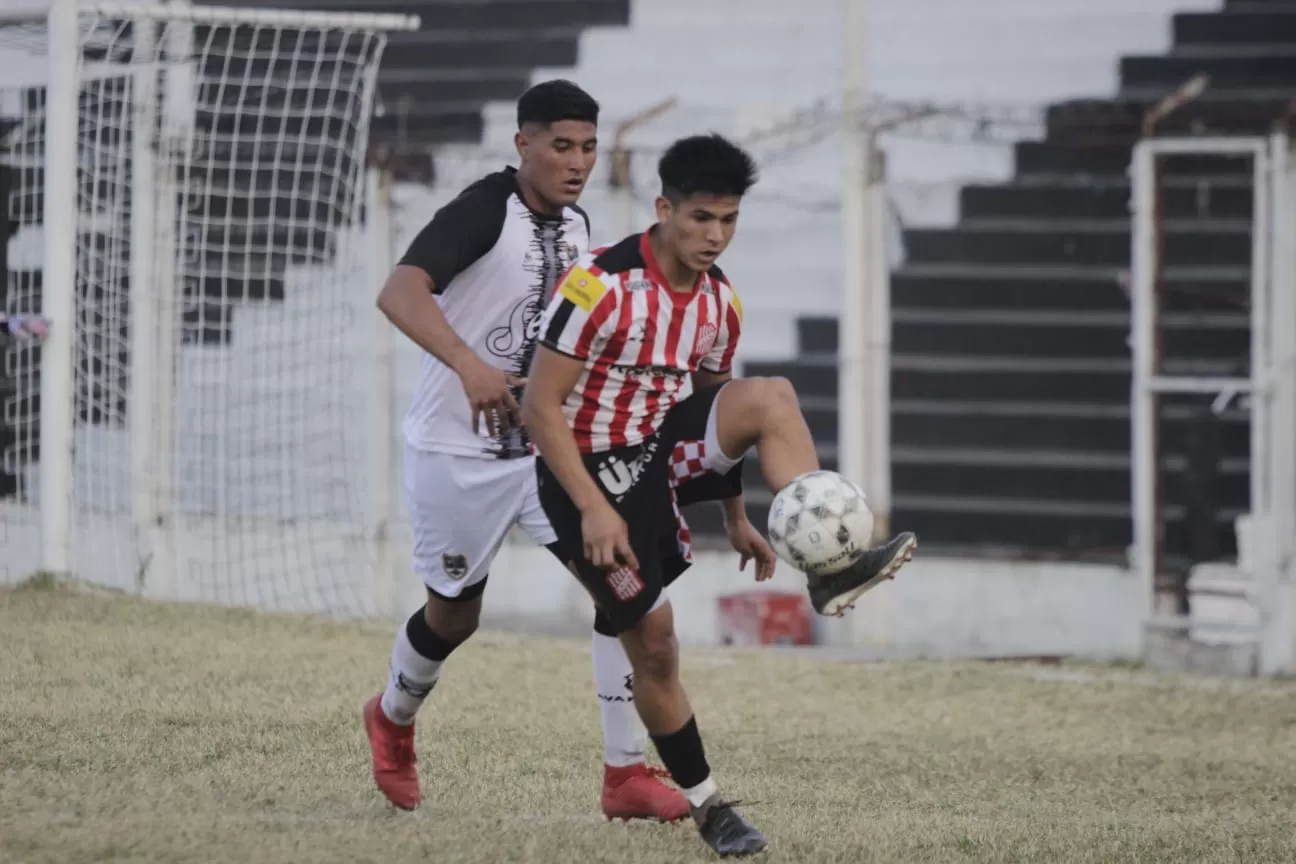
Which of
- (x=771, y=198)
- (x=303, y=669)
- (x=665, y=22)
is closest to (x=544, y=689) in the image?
(x=303, y=669)

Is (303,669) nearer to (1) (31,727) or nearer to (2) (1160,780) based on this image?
(1) (31,727)

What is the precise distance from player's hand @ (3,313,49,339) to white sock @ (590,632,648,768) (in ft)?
16.0

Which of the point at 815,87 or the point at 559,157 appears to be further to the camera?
the point at 815,87

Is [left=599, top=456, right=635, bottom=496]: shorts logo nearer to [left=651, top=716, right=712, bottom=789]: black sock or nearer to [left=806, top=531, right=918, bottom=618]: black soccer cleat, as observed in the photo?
[left=806, top=531, right=918, bottom=618]: black soccer cleat

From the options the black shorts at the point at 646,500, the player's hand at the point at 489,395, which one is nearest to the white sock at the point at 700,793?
the black shorts at the point at 646,500

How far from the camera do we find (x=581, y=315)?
4.96 meters

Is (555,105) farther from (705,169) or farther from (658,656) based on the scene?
(658,656)

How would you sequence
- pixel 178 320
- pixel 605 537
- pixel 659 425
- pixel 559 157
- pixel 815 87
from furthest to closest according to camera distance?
pixel 815 87, pixel 178 320, pixel 559 157, pixel 659 425, pixel 605 537

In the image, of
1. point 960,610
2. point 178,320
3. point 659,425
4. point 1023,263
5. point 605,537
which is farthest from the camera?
point 1023,263

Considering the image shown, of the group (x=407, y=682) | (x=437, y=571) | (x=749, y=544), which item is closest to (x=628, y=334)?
(x=749, y=544)

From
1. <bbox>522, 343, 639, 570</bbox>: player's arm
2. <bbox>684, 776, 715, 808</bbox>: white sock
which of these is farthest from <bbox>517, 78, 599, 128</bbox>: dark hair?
<bbox>684, 776, 715, 808</bbox>: white sock

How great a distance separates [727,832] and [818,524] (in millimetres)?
761

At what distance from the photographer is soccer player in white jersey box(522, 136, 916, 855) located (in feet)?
16.3

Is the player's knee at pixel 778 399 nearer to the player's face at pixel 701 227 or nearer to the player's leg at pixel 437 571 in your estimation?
the player's face at pixel 701 227
